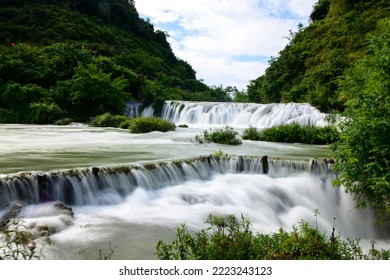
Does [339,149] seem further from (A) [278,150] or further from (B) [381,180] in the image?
(A) [278,150]

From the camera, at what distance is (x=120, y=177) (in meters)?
8.63

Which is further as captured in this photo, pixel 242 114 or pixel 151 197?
pixel 242 114

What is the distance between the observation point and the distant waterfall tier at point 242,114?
84.4 feet

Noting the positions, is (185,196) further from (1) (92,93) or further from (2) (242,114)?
(2) (242,114)

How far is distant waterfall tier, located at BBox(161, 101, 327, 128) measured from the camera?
25719 millimetres

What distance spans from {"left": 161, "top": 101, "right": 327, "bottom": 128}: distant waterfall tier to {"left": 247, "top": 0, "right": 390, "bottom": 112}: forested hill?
3.86m

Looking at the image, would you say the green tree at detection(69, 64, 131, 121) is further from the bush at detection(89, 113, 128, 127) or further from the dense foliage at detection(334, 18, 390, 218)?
the dense foliage at detection(334, 18, 390, 218)

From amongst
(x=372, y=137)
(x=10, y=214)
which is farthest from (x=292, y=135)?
(x=10, y=214)

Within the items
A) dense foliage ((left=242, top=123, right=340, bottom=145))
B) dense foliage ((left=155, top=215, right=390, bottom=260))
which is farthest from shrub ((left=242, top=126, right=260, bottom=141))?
dense foliage ((left=155, top=215, right=390, bottom=260))

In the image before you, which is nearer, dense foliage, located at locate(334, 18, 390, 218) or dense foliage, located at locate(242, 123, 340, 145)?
dense foliage, located at locate(334, 18, 390, 218)

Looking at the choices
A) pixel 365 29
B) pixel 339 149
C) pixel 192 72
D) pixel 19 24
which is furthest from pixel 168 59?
pixel 339 149

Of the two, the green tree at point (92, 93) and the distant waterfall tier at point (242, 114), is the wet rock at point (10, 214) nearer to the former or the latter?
the distant waterfall tier at point (242, 114)

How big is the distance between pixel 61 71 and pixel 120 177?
25.9 meters


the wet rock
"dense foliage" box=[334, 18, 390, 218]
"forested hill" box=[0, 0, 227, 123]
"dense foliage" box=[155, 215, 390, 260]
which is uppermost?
"forested hill" box=[0, 0, 227, 123]
